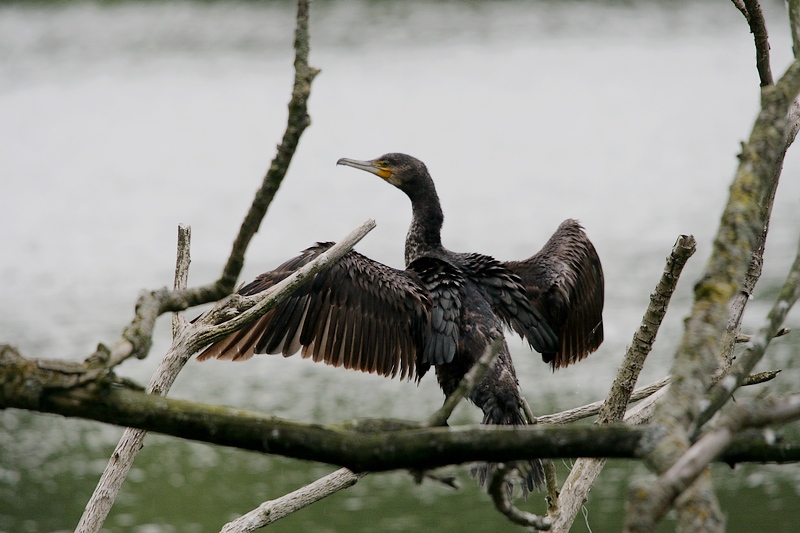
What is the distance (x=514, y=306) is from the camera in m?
4.30

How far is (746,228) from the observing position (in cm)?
167

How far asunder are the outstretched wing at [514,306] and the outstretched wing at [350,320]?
356 millimetres

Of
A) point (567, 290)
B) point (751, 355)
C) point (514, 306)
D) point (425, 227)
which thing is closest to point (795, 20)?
point (751, 355)

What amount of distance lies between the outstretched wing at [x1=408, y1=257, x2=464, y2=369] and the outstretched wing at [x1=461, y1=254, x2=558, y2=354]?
0.14 meters

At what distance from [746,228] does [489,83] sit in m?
21.0

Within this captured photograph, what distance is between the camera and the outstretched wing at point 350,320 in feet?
13.4

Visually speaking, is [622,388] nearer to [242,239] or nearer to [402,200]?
[242,239]

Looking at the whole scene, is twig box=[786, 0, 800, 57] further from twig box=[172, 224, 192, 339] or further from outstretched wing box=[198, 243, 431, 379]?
outstretched wing box=[198, 243, 431, 379]

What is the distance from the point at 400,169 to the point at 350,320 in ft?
4.11

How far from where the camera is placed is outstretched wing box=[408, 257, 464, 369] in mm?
4004

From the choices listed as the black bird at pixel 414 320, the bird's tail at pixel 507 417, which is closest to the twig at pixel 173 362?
the black bird at pixel 414 320

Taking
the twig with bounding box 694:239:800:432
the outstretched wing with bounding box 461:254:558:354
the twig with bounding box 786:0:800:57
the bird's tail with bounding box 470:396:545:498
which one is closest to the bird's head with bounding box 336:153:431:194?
the outstretched wing with bounding box 461:254:558:354

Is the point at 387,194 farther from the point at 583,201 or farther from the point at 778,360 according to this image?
the point at 778,360

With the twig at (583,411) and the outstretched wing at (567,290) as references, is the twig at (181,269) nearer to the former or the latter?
the twig at (583,411)
